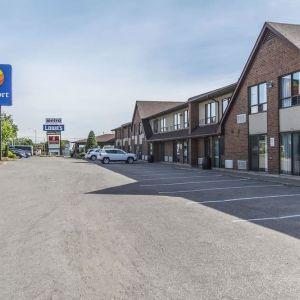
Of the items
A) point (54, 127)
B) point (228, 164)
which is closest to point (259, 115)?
point (228, 164)

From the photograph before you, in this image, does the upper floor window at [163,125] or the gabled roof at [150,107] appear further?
the gabled roof at [150,107]

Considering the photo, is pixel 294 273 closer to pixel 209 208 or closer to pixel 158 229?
pixel 158 229

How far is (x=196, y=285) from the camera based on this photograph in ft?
16.8

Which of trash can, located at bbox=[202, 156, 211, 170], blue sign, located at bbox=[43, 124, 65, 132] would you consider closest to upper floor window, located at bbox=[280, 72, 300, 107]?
trash can, located at bbox=[202, 156, 211, 170]

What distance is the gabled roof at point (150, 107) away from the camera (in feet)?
187

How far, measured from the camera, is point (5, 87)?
3447cm

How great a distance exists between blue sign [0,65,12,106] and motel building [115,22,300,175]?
47.6 ft

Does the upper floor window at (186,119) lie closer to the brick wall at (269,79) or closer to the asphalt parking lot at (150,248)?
the brick wall at (269,79)

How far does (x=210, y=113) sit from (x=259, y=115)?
9.35m

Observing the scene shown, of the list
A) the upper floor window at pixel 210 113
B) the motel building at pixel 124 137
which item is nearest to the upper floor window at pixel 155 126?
the motel building at pixel 124 137

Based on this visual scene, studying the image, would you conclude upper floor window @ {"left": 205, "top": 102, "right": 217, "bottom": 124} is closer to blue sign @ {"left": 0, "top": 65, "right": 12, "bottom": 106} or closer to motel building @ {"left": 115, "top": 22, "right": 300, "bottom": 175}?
motel building @ {"left": 115, "top": 22, "right": 300, "bottom": 175}

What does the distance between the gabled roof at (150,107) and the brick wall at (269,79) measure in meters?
28.8

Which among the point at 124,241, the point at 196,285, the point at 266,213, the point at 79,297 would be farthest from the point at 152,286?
the point at 266,213

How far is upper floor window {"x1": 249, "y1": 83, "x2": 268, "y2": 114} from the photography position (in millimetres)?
24156
